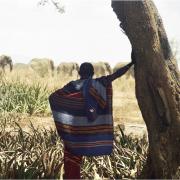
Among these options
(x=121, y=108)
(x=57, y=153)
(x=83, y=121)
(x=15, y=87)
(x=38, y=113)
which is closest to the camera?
(x=83, y=121)

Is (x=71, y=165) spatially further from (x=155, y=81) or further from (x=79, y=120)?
(x=155, y=81)

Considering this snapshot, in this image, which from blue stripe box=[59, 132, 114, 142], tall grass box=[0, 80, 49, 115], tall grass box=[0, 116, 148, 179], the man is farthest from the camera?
tall grass box=[0, 80, 49, 115]

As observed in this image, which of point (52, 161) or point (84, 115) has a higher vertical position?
point (84, 115)

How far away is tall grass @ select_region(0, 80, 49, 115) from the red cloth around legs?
7363 millimetres

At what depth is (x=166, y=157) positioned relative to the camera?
656 cm

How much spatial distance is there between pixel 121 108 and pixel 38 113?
4520mm

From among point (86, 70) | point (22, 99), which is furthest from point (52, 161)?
point (22, 99)

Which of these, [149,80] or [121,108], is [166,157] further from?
[121,108]

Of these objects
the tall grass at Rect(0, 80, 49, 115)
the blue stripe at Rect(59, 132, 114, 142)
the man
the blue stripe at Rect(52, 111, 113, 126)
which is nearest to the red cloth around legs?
the man

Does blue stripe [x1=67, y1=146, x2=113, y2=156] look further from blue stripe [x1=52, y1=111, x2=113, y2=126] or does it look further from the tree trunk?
the tree trunk

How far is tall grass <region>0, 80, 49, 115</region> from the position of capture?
557 inches

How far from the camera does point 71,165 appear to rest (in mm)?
6305

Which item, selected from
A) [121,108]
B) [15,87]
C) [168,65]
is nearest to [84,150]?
[168,65]

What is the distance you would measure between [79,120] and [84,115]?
0.31ft
